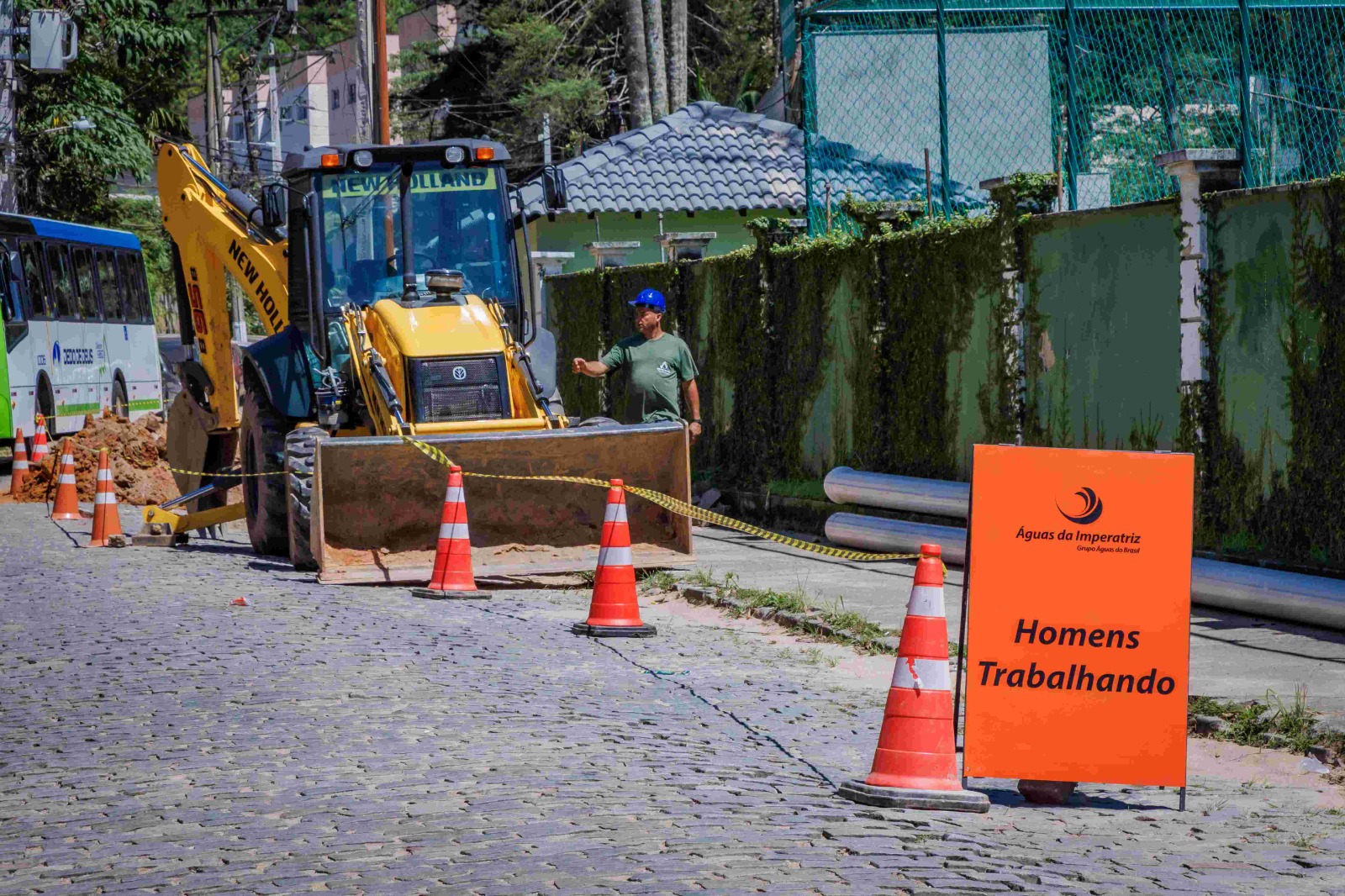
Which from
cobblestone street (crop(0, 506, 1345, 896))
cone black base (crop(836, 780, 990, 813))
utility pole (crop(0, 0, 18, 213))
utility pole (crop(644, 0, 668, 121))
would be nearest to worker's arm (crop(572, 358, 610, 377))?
cobblestone street (crop(0, 506, 1345, 896))

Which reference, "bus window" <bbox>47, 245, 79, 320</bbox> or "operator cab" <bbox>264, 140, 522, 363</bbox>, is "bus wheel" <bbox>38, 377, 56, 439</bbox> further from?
"operator cab" <bbox>264, 140, 522, 363</bbox>

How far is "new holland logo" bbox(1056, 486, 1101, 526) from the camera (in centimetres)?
640

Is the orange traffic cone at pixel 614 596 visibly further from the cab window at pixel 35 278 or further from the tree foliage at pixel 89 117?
the tree foliage at pixel 89 117

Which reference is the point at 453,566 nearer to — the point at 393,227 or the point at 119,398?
the point at 393,227

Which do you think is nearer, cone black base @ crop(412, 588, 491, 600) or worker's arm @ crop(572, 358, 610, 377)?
cone black base @ crop(412, 588, 491, 600)

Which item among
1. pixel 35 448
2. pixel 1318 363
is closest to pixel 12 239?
pixel 35 448

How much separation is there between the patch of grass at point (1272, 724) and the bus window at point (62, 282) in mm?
23624

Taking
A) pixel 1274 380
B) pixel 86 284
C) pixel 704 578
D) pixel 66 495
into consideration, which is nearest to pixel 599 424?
pixel 704 578

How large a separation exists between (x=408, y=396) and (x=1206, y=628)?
5799 millimetres

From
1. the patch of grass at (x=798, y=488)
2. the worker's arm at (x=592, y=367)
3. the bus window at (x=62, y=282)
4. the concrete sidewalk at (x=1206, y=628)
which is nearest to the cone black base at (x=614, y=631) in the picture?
the concrete sidewalk at (x=1206, y=628)

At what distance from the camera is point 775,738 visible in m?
7.39

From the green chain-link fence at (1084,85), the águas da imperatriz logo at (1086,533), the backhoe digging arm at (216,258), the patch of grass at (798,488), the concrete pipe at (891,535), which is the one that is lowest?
the concrete pipe at (891,535)

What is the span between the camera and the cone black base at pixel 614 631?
32.9 ft

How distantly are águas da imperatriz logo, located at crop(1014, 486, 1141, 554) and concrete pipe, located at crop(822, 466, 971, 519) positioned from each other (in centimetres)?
622
